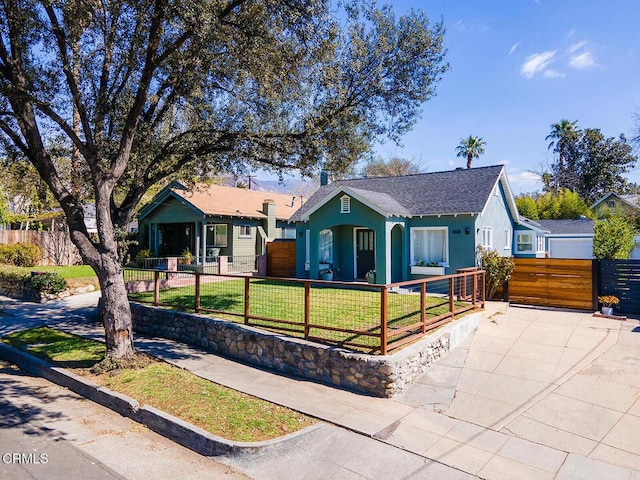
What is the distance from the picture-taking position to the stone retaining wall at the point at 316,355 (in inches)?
262

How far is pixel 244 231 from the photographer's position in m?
24.0

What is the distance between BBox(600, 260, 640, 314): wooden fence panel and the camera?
11266mm

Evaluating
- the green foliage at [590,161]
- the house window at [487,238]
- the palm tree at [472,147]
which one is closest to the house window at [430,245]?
the house window at [487,238]

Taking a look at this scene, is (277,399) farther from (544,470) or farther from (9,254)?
(9,254)

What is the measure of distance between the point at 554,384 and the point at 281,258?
14.6m

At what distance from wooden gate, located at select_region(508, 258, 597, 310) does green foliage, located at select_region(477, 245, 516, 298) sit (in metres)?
0.27

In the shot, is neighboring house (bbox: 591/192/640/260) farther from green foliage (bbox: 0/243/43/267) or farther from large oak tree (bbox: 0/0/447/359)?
green foliage (bbox: 0/243/43/267)

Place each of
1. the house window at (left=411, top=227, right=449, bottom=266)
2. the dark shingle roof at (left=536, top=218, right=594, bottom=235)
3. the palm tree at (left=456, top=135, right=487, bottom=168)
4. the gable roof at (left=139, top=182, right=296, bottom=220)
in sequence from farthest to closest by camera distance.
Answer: the palm tree at (left=456, top=135, right=487, bottom=168), the dark shingle roof at (left=536, top=218, right=594, bottom=235), the gable roof at (left=139, top=182, right=296, bottom=220), the house window at (left=411, top=227, right=449, bottom=266)

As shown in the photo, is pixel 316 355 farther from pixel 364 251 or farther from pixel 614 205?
pixel 614 205

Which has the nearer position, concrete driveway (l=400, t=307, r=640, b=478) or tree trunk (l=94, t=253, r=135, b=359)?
concrete driveway (l=400, t=307, r=640, b=478)

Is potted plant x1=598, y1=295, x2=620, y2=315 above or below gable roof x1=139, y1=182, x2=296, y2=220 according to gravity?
below

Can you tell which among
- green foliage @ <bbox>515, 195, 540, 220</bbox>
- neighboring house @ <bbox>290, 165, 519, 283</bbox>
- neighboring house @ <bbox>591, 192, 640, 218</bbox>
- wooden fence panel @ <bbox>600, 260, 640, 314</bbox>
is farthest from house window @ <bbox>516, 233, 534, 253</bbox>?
neighboring house @ <bbox>591, 192, 640, 218</bbox>

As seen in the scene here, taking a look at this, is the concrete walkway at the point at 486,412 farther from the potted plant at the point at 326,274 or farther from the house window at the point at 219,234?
the house window at the point at 219,234

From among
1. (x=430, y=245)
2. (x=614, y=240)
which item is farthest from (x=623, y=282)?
(x=430, y=245)
